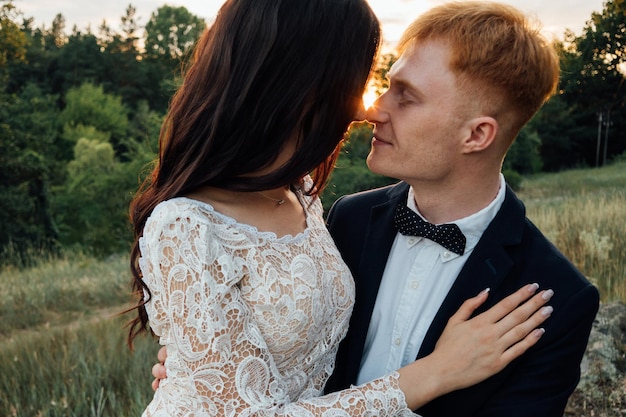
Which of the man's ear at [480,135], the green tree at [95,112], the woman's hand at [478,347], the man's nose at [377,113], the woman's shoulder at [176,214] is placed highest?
the man's nose at [377,113]

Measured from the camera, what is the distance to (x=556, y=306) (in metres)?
2.35

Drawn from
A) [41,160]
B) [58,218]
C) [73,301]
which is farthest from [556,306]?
[58,218]

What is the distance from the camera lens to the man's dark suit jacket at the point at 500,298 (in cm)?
235

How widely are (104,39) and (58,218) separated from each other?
36.8 meters

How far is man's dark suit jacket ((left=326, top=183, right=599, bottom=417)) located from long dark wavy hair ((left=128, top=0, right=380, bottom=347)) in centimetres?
77

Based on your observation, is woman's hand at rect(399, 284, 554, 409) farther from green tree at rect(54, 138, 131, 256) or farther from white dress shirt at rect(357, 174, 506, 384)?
green tree at rect(54, 138, 131, 256)

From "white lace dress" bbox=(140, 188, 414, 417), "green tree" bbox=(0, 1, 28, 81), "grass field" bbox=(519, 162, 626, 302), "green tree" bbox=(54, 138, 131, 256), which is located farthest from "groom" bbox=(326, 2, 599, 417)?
"green tree" bbox=(54, 138, 131, 256)

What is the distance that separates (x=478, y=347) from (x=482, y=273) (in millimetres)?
328

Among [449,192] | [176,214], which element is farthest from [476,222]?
[176,214]

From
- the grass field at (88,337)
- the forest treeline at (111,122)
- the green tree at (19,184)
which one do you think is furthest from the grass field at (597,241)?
the green tree at (19,184)

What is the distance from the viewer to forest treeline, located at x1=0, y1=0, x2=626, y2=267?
15.2 metres

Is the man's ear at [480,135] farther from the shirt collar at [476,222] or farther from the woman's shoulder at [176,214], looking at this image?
the woman's shoulder at [176,214]

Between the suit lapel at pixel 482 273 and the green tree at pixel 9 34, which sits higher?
the green tree at pixel 9 34

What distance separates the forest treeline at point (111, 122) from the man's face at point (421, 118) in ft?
0.94
